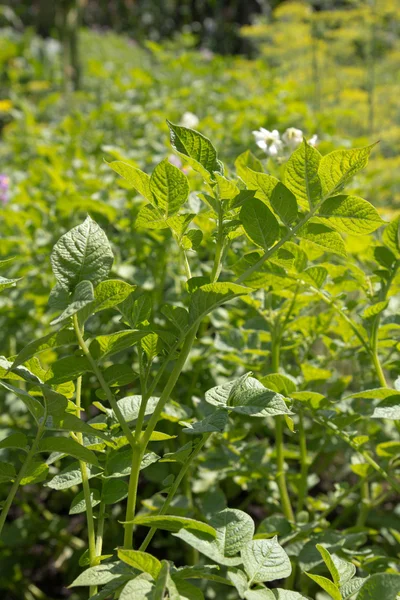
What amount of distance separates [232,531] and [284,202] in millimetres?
318

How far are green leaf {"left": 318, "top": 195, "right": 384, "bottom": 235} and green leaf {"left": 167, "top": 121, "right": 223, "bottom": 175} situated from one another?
12 cm

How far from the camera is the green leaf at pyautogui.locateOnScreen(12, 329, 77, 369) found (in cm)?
56

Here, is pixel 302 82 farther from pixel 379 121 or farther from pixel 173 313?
pixel 173 313

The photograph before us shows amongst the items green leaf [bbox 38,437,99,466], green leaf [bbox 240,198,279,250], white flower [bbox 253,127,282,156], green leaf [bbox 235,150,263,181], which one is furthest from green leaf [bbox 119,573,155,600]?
white flower [bbox 253,127,282,156]

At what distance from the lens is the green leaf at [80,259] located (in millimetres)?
617

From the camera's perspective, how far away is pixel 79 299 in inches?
22.0

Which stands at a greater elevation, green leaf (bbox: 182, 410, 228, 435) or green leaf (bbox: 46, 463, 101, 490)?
green leaf (bbox: 182, 410, 228, 435)

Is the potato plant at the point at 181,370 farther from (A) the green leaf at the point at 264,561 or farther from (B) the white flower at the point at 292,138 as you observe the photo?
(B) the white flower at the point at 292,138

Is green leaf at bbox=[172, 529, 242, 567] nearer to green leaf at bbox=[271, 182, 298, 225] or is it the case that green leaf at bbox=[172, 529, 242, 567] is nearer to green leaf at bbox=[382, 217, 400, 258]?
green leaf at bbox=[271, 182, 298, 225]

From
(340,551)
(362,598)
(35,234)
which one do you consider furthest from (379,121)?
(362,598)

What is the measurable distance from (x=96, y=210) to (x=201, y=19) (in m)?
15.0

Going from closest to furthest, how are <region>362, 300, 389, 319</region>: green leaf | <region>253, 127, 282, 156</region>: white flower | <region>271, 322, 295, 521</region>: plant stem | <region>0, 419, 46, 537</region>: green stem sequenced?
<region>0, 419, 46, 537</region>: green stem
<region>362, 300, 389, 319</region>: green leaf
<region>271, 322, 295, 521</region>: plant stem
<region>253, 127, 282, 156</region>: white flower

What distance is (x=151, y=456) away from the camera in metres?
0.72

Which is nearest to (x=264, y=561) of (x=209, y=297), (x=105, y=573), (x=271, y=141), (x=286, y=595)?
(x=286, y=595)
